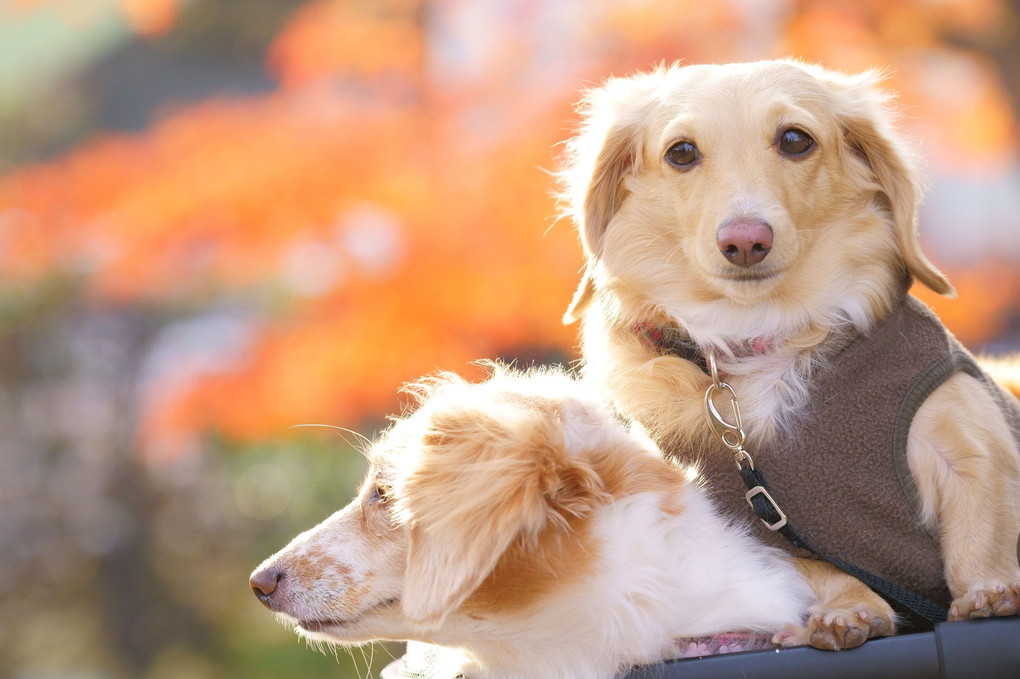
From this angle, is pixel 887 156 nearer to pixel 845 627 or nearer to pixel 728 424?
pixel 728 424

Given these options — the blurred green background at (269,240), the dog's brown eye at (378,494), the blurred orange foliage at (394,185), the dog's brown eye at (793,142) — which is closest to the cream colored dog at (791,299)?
the dog's brown eye at (793,142)

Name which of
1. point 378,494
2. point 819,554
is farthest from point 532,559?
point 819,554

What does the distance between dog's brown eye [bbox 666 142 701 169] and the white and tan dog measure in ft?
2.48

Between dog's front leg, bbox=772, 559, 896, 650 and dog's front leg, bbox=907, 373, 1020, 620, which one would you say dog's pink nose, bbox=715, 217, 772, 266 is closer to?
dog's front leg, bbox=907, 373, 1020, 620

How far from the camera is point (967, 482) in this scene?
1933 mm

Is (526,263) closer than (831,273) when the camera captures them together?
No

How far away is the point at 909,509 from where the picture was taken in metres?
1.95

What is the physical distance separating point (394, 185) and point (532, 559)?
380cm

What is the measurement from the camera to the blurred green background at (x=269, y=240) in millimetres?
5117

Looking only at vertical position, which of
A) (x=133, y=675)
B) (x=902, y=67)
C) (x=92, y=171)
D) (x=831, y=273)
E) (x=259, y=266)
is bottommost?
(x=133, y=675)

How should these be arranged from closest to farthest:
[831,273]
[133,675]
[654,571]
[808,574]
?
→ [654,571]
[808,574]
[831,273]
[133,675]

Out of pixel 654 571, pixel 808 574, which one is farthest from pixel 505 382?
Answer: pixel 808 574

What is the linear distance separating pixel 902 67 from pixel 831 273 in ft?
11.4

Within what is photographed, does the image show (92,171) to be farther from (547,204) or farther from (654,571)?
(654,571)
